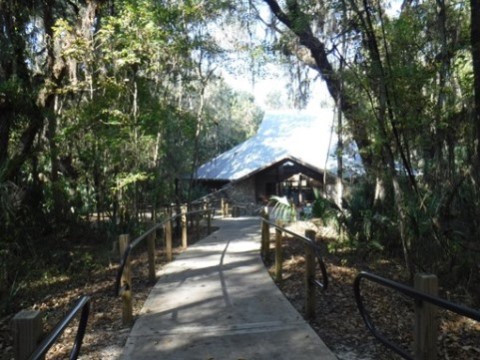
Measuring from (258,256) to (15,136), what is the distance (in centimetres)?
700

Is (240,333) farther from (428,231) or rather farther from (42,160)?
(42,160)

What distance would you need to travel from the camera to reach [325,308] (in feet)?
19.4

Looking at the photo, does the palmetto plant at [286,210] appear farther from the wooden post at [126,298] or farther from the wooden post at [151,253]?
the wooden post at [126,298]

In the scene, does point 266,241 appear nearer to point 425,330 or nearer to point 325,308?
point 325,308

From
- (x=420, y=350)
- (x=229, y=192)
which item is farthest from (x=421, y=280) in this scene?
(x=229, y=192)

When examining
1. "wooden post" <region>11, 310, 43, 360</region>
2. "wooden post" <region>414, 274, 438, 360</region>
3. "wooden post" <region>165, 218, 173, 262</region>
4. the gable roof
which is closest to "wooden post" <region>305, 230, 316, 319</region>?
"wooden post" <region>414, 274, 438, 360</region>

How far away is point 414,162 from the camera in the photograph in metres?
12.9

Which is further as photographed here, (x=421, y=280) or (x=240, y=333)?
(x=240, y=333)

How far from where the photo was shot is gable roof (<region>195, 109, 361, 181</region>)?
30.7m

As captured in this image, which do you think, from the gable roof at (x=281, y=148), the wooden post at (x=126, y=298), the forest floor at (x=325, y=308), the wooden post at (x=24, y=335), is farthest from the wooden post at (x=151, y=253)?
the gable roof at (x=281, y=148)

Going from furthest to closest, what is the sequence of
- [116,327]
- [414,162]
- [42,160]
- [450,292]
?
[42,160] < [414,162] < [450,292] < [116,327]

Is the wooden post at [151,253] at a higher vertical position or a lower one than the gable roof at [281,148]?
lower

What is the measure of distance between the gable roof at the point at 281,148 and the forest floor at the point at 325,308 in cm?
2048

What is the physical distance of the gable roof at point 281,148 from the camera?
1209 inches
